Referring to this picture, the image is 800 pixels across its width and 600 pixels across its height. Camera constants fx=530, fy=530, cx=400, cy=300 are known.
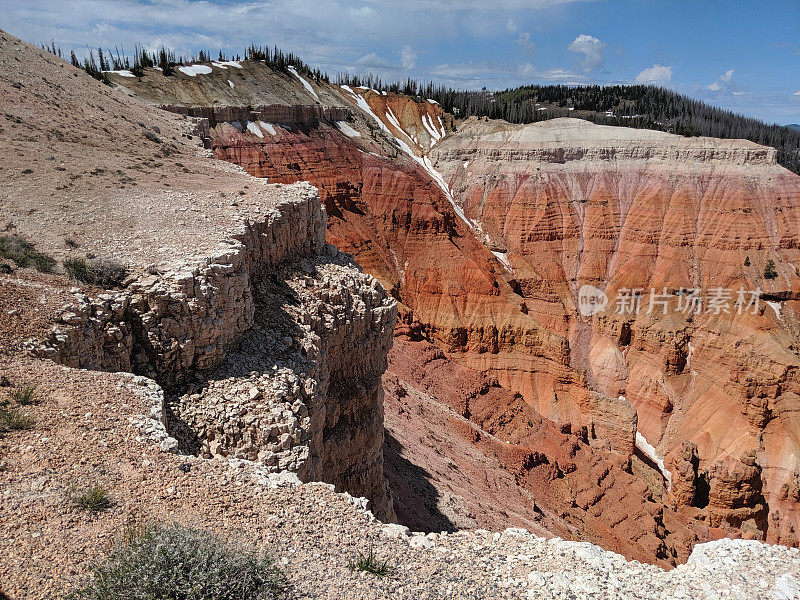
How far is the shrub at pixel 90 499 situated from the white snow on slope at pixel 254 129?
162 feet

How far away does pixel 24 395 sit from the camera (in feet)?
27.9

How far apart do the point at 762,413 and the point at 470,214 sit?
119 feet

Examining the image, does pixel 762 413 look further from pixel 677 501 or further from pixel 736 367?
pixel 677 501

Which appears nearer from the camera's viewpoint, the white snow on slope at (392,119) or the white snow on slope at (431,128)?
the white snow on slope at (431,128)

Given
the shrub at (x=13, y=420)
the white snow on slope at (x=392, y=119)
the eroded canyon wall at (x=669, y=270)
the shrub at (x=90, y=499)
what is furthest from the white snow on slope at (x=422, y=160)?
the shrub at (x=90, y=499)

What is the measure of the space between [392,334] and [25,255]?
1103 cm

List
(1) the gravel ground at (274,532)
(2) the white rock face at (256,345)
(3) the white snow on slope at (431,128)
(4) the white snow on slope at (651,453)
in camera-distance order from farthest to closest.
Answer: (3) the white snow on slope at (431,128), (4) the white snow on slope at (651,453), (2) the white rock face at (256,345), (1) the gravel ground at (274,532)

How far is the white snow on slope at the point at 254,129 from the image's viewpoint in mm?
51875

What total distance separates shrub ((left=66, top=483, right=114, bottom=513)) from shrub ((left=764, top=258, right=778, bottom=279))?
2352 inches

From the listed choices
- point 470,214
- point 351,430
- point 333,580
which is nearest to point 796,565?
point 333,580

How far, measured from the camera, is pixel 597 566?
8125mm

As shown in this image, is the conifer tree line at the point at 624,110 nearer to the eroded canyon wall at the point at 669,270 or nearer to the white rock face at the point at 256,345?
the eroded canyon wall at the point at 669,270

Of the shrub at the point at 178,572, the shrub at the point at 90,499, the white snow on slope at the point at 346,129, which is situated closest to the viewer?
the shrub at the point at 178,572

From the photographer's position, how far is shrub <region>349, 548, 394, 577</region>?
7301 mm
